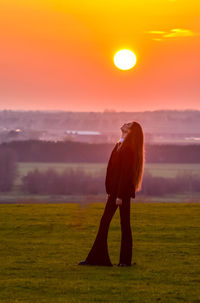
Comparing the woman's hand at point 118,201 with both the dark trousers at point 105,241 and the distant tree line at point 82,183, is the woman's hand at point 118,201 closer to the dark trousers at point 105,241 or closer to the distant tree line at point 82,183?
the dark trousers at point 105,241

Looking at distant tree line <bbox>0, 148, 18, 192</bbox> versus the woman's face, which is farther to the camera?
distant tree line <bbox>0, 148, 18, 192</bbox>

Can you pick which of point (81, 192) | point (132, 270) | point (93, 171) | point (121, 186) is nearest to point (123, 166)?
point (121, 186)

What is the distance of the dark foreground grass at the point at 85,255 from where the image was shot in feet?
30.8

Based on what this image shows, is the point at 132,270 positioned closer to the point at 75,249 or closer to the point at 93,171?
the point at 75,249

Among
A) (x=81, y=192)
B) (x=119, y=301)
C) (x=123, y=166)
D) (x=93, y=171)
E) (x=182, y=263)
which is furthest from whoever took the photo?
(x=93, y=171)

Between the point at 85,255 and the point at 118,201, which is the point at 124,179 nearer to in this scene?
the point at 118,201

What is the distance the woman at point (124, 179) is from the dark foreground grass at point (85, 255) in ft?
0.93

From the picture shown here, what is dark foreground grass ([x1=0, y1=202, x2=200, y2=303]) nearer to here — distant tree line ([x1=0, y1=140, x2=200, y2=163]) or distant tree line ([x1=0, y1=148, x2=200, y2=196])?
distant tree line ([x1=0, y1=148, x2=200, y2=196])

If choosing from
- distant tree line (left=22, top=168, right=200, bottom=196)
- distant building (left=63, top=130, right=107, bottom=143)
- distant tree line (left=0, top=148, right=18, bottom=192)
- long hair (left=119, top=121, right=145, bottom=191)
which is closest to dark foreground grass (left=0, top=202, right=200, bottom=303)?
long hair (left=119, top=121, right=145, bottom=191)

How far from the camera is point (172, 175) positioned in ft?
245

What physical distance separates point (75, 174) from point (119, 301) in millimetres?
68726

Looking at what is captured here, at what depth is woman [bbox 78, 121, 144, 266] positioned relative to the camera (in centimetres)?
1099

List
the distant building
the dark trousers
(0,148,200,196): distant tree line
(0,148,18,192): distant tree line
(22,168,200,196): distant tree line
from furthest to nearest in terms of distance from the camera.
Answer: the distant building → (0,148,18,192): distant tree line → (0,148,200,196): distant tree line → (22,168,200,196): distant tree line → the dark trousers

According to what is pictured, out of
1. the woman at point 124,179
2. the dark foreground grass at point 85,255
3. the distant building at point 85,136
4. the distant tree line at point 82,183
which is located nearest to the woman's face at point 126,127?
the woman at point 124,179
